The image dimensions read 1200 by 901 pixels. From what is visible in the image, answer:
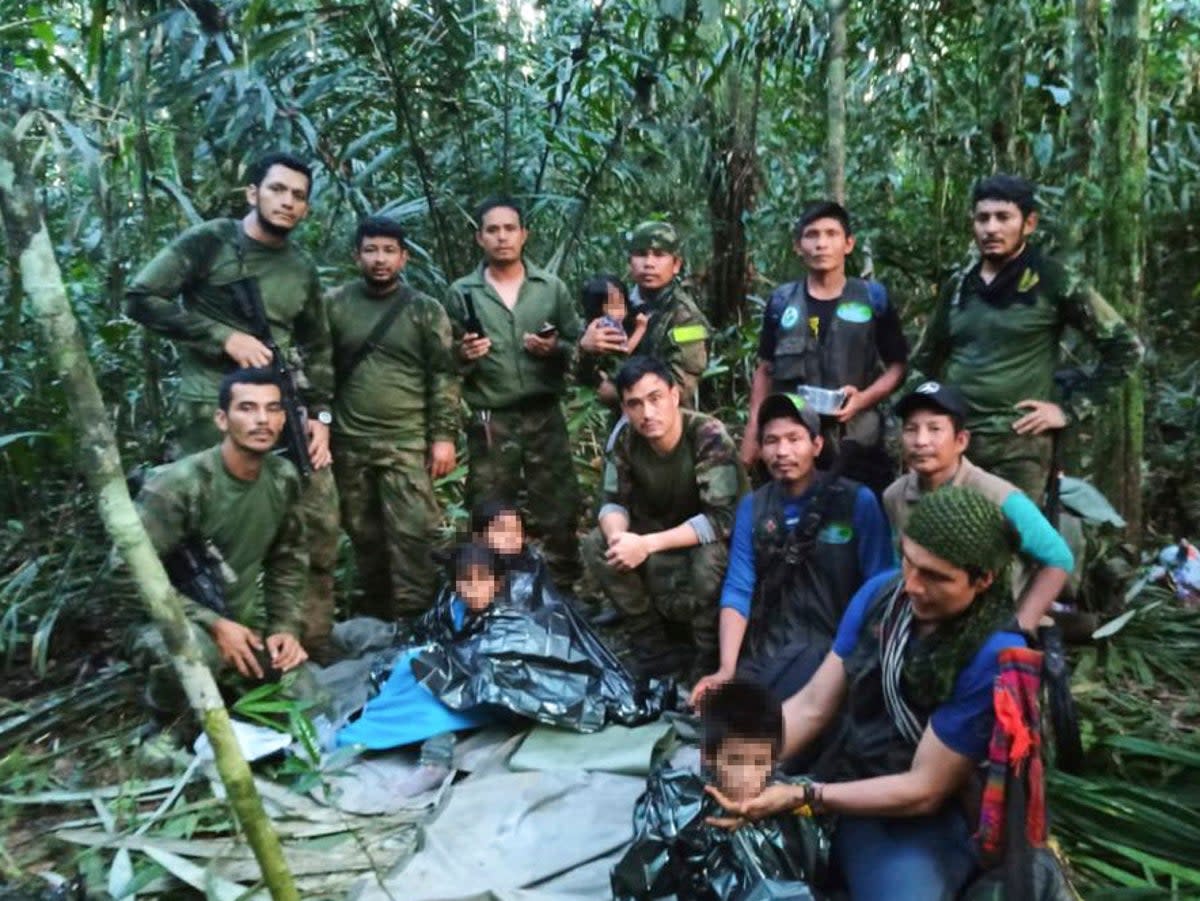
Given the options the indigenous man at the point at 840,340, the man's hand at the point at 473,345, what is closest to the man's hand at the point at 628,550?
the indigenous man at the point at 840,340

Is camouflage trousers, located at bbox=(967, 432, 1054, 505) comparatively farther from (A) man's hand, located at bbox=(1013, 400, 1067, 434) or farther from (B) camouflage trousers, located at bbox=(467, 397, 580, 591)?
(B) camouflage trousers, located at bbox=(467, 397, 580, 591)

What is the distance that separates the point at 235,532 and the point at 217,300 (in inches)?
40.7

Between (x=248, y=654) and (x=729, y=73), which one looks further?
(x=729, y=73)

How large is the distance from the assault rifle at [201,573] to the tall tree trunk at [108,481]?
192cm

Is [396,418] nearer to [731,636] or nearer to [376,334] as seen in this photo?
[376,334]

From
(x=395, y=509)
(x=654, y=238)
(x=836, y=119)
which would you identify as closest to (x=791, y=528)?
(x=654, y=238)

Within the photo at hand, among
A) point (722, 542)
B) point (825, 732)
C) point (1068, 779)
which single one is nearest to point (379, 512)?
point (722, 542)

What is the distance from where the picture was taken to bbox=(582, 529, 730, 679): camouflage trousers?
423cm

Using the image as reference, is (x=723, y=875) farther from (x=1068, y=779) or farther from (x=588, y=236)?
(x=588, y=236)

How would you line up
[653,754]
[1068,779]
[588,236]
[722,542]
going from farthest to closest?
[588,236] < [722,542] < [653,754] < [1068,779]

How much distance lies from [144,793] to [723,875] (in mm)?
2149

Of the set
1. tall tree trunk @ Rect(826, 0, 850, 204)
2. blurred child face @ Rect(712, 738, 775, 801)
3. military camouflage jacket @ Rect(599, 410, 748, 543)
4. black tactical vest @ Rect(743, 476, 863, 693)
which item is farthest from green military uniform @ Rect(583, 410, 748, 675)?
tall tree trunk @ Rect(826, 0, 850, 204)

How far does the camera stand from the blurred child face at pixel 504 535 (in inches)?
159

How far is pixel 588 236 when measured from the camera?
705cm
